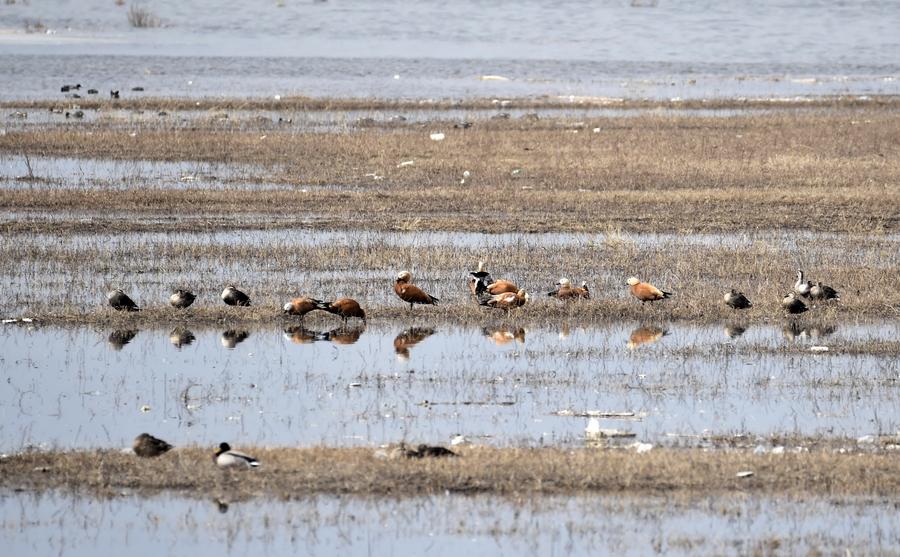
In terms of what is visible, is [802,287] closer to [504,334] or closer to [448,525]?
[504,334]

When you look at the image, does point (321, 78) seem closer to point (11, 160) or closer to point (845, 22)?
point (11, 160)

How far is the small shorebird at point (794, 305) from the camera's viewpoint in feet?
51.1

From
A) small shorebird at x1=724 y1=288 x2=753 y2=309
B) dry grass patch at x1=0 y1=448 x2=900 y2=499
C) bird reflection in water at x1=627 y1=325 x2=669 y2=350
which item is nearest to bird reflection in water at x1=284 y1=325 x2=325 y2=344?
bird reflection in water at x1=627 y1=325 x2=669 y2=350

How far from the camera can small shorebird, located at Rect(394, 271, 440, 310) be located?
15531 millimetres

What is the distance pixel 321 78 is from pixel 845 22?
146 feet

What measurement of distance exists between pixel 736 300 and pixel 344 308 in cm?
450

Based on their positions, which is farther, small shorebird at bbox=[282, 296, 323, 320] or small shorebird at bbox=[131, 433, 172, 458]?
small shorebird at bbox=[282, 296, 323, 320]

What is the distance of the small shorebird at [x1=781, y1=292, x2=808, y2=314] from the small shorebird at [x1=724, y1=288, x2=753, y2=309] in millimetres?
448

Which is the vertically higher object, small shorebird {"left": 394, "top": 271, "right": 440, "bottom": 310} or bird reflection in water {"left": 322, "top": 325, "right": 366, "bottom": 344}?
small shorebird {"left": 394, "top": 271, "right": 440, "bottom": 310}

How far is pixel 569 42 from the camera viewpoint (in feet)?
247

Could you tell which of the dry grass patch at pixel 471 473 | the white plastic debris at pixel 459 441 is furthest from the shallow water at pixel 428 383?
the dry grass patch at pixel 471 473

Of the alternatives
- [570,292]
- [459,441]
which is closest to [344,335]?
[570,292]

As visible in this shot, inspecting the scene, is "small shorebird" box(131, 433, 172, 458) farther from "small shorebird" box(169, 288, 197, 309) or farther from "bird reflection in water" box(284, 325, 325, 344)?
"small shorebird" box(169, 288, 197, 309)

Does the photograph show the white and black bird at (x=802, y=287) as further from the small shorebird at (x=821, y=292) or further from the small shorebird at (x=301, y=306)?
the small shorebird at (x=301, y=306)
